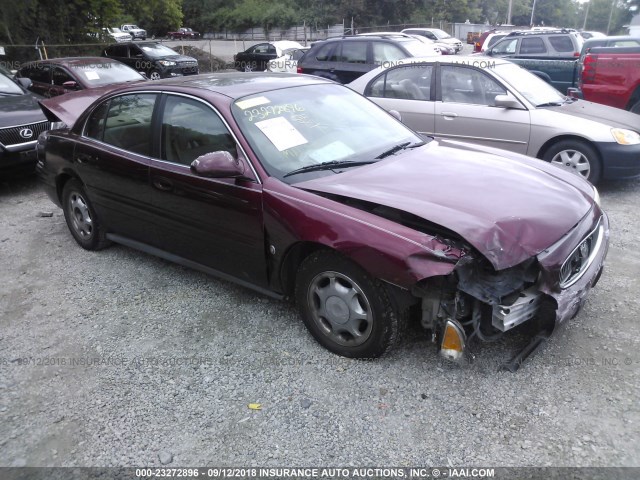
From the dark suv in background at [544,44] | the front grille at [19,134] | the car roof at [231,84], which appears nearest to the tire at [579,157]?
the car roof at [231,84]

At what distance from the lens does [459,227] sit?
8.89 feet

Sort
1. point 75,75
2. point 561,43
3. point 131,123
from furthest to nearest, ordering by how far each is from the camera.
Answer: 1. point 561,43
2. point 75,75
3. point 131,123

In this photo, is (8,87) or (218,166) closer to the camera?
(218,166)

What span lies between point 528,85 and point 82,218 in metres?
5.48

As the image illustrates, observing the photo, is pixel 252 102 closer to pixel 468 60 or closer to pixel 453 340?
pixel 453 340

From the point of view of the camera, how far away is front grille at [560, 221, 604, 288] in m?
2.97

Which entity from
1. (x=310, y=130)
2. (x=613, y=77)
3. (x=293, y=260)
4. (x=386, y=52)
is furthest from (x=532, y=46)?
(x=293, y=260)

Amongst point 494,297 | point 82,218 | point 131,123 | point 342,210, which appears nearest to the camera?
point 494,297

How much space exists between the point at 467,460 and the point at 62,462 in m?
2.01

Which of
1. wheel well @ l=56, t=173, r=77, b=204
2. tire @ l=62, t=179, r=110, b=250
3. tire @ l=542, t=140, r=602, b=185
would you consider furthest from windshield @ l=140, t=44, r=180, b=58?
tire @ l=542, t=140, r=602, b=185

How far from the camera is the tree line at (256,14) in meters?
22.2

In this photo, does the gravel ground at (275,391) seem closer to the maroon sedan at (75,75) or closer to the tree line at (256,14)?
the maroon sedan at (75,75)

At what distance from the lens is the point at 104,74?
989cm

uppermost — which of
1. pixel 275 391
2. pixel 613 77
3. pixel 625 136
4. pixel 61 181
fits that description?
pixel 613 77
